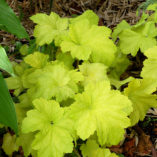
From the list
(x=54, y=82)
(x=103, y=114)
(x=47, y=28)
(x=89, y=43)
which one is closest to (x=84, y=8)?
(x=47, y=28)

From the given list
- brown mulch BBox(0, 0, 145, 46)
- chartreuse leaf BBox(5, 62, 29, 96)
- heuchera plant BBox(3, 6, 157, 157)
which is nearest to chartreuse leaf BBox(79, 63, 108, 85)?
heuchera plant BBox(3, 6, 157, 157)

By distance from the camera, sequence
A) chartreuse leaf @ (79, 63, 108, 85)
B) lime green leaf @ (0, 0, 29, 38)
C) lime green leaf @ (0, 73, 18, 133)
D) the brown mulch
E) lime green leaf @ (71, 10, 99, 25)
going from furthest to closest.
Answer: the brown mulch → lime green leaf @ (71, 10, 99, 25) → chartreuse leaf @ (79, 63, 108, 85) → lime green leaf @ (0, 0, 29, 38) → lime green leaf @ (0, 73, 18, 133)

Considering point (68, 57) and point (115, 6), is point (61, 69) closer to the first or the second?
point (68, 57)

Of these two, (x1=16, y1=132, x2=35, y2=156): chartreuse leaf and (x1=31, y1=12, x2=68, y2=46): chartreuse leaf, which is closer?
(x1=16, y1=132, x2=35, y2=156): chartreuse leaf

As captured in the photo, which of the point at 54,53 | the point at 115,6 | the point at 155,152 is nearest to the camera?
the point at 155,152

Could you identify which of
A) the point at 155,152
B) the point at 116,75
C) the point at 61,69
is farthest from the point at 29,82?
the point at 155,152

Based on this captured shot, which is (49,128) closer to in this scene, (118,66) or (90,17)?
(118,66)

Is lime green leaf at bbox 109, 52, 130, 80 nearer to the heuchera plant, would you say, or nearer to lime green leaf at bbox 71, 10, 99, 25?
the heuchera plant
